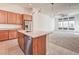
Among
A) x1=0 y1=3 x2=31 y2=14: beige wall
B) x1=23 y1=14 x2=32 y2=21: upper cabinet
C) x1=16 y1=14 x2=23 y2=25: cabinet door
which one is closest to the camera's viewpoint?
x1=0 y1=3 x2=31 y2=14: beige wall

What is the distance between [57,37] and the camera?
2.36m

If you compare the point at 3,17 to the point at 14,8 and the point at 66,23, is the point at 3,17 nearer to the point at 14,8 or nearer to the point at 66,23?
the point at 14,8

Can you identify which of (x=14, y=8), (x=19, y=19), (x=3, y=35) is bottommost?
(x=3, y=35)

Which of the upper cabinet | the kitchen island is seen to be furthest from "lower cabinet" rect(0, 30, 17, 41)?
the kitchen island

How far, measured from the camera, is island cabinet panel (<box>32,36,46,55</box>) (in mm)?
2258

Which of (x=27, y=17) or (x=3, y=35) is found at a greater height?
(x=27, y=17)

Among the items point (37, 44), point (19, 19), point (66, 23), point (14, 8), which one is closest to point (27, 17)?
point (19, 19)

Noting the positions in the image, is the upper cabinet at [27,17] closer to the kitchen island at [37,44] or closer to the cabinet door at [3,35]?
the kitchen island at [37,44]

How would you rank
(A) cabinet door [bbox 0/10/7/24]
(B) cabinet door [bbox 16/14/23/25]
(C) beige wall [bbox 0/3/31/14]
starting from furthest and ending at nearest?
(A) cabinet door [bbox 0/10/7/24]
(B) cabinet door [bbox 16/14/23/25]
(C) beige wall [bbox 0/3/31/14]

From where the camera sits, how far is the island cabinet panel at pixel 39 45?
2258 mm

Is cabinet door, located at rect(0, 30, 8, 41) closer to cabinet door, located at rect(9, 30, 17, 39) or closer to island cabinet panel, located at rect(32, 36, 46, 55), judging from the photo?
cabinet door, located at rect(9, 30, 17, 39)

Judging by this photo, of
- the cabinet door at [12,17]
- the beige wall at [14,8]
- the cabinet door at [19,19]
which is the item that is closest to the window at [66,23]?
the beige wall at [14,8]

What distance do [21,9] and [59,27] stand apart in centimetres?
98

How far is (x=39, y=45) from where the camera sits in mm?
2328
